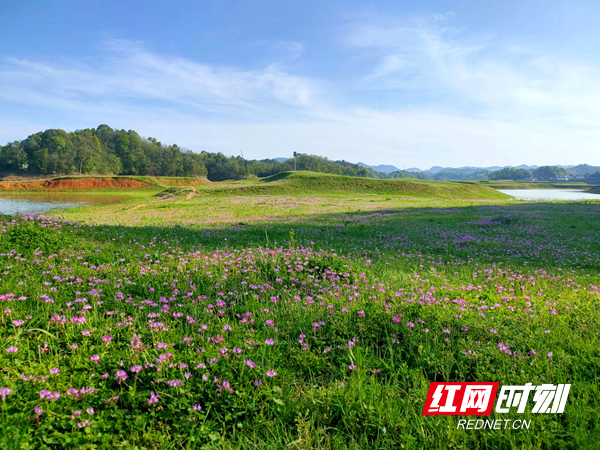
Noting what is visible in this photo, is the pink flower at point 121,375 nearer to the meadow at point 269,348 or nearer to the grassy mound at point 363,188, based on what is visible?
the meadow at point 269,348

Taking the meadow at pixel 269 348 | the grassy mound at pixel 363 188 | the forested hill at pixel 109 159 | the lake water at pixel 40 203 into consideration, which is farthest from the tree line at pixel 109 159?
the meadow at pixel 269 348

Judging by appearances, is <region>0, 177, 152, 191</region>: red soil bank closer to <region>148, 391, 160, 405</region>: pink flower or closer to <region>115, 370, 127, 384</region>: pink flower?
<region>115, 370, 127, 384</region>: pink flower

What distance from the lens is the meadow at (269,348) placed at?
2.42 m

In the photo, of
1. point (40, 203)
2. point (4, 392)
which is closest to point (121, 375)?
point (4, 392)

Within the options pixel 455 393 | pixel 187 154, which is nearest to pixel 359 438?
pixel 455 393

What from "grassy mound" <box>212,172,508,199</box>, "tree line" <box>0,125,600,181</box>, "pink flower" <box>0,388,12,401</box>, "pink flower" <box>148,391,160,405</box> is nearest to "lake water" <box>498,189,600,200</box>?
"grassy mound" <box>212,172,508,199</box>

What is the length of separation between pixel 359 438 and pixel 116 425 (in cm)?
180

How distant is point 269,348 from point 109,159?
14740 centimetres

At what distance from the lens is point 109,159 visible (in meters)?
127

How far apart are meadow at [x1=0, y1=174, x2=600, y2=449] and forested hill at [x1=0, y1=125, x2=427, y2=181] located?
5123 inches

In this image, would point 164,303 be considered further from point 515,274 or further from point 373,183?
point 373,183

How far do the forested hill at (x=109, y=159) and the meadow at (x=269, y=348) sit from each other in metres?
130

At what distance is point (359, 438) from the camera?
2.48m

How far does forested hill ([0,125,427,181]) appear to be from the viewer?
114 metres
